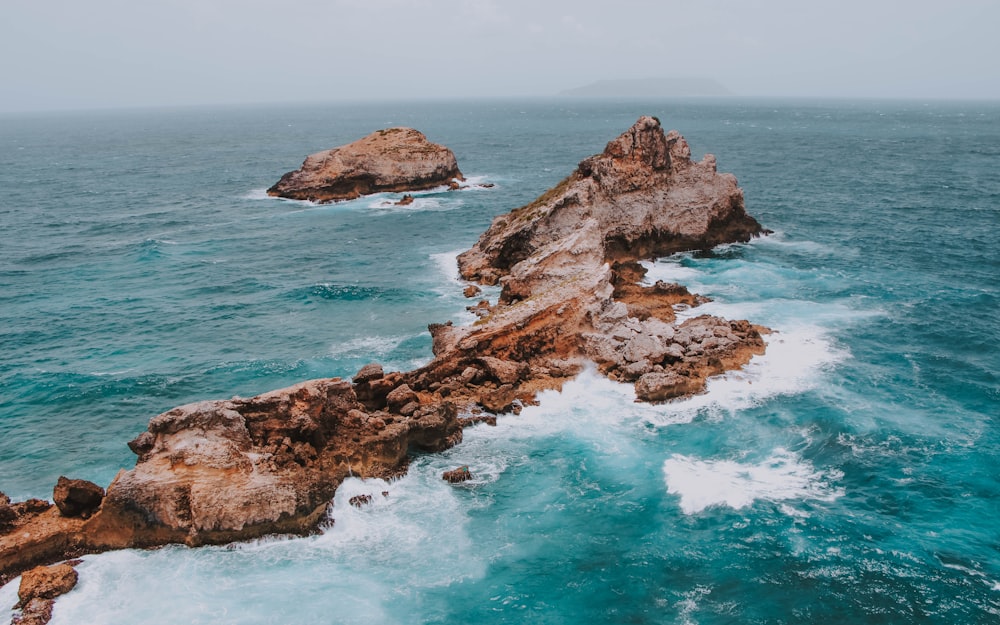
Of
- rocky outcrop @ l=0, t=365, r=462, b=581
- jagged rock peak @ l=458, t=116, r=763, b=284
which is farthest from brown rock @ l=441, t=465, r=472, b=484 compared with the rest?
jagged rock peak @ l=458, t=116, r=763, b=284

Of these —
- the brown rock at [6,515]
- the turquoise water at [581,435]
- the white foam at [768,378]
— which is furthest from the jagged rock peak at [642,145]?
the brown rock at [6,515]

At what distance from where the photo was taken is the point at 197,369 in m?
43.5

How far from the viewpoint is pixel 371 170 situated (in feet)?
339

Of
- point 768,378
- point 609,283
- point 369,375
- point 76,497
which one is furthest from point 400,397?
point 768,378

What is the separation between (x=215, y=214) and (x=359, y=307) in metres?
48.4

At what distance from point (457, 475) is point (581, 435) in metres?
7.14

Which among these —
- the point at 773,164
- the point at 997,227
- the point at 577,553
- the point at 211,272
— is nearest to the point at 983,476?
the point at 577,553

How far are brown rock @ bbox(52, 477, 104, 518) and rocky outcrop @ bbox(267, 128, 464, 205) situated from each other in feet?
253

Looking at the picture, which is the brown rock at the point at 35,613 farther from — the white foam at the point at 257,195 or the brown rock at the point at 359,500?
the white foam at the point at 257,195

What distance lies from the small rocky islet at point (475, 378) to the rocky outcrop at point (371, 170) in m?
44.1

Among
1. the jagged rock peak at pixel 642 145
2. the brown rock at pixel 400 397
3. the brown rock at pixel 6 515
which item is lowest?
the brown rock at pixel 6 515

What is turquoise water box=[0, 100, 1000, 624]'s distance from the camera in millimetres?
24469

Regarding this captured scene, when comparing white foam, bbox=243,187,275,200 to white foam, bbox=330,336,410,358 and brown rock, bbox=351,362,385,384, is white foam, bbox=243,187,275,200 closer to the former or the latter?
white foam, bbox=330,336,410,358

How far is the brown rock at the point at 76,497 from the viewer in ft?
88.5
